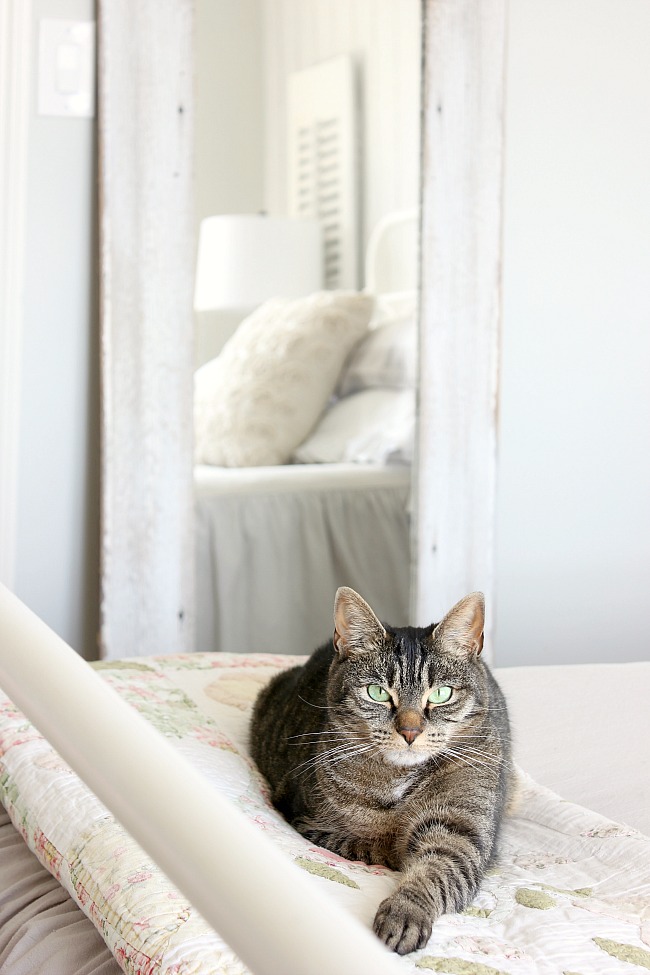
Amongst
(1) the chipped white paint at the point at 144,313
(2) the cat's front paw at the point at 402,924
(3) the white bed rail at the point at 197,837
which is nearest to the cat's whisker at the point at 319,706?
(2) the cat's front paw at the point at 402,924

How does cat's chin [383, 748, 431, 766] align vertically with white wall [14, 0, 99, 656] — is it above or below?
below

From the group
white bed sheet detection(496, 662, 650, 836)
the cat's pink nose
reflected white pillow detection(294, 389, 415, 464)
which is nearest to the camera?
the cat's pink nose

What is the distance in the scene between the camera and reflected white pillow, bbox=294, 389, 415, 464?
79.7 inches

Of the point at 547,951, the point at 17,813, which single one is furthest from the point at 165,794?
the point at 17,813

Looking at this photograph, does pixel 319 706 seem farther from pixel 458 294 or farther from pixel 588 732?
pixel 458 294

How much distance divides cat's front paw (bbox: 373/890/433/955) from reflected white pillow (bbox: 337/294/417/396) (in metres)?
1.36

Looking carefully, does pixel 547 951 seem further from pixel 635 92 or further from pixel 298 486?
pixel 635 92

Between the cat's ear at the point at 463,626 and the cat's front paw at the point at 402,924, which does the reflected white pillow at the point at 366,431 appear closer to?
the cat's ear at the point at 463,626

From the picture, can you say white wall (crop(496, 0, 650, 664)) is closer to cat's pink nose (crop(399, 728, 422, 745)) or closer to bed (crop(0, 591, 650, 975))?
bed (crop(0, 591, 650, 975))

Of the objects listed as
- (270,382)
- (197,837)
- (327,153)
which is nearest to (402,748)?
(197,837)

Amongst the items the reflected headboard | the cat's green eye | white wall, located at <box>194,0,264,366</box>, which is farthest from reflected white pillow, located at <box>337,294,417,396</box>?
the cat's green eye

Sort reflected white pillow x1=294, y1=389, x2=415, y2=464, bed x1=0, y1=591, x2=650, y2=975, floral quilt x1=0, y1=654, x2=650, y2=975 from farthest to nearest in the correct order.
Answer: reflected white pillow x1=294, y1=389, x2=415, y2=464 → floral quilt x1=0, y1=654, x2=650, y2=975 → bed x1=0, y1=591, x2=650, y2=975

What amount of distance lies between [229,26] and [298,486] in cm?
84

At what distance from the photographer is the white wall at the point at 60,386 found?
1.95m
